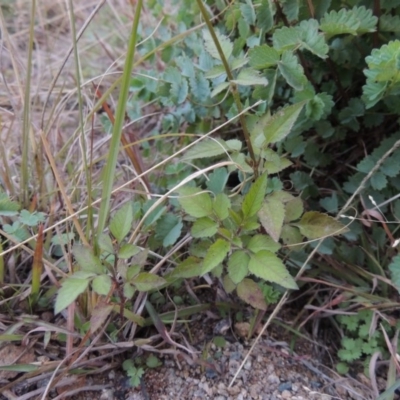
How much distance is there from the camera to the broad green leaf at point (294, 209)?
0.94 m

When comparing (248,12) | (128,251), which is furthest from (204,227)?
(248,12)

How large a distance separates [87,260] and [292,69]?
526mm

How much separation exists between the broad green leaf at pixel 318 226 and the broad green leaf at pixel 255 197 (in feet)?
0.42

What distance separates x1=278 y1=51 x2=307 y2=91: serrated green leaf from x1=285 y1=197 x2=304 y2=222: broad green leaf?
22cm

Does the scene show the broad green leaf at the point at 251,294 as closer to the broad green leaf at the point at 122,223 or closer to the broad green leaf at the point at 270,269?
the broad green leaf at the point at 270,269

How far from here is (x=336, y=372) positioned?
1.03m

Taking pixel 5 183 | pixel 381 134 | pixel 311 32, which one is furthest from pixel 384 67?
pixel 5 183

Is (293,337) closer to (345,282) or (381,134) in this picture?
(345,282)

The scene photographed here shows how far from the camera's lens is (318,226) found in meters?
0.92

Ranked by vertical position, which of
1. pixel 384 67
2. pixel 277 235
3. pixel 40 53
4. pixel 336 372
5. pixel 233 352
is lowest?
pixel 336 372

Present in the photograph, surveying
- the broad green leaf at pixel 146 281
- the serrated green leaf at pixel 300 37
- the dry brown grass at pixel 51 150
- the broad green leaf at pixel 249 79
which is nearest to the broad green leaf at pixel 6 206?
the dry brown grass at pixel 51 150

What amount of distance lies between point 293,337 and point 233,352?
0.48ft

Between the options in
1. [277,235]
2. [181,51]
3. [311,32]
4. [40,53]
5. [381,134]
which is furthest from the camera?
[40,53]

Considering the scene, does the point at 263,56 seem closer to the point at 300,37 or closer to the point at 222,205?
the point at 300,37
